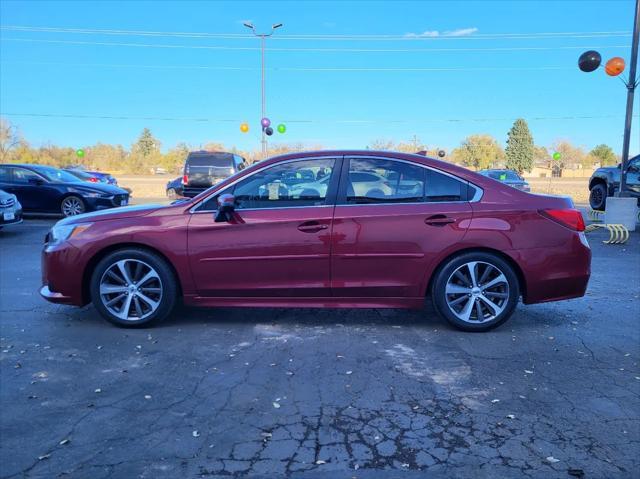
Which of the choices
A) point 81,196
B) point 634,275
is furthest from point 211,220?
point 81,196

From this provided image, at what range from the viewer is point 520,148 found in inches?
3051

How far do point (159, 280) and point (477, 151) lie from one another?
239ft

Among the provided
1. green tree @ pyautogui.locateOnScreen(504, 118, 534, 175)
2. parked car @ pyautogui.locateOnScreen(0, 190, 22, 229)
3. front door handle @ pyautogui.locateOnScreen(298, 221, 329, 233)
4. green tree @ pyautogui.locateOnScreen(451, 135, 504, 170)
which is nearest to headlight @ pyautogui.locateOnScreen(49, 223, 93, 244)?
front door handle @ pyautogui.locateOnScreen(298, 221, 329, 233)

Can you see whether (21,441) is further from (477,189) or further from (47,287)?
(477,189)

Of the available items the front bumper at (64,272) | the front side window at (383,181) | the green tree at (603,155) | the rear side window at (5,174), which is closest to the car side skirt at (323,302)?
the front side window at (383,181)

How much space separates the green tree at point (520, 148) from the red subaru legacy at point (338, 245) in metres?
77.7

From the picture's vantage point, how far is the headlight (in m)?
4.57

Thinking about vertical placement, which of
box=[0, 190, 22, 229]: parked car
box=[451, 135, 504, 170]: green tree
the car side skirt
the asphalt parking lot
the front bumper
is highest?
box=[451, 135, 504, 170]: green tree

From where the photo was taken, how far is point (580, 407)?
3105mm

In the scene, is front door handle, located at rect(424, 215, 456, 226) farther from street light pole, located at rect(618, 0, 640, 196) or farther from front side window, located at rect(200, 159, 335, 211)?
street light pole, located at rect(618, 0, 640, 196)

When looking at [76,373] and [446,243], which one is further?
[446,243]

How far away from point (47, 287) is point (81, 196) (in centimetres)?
939

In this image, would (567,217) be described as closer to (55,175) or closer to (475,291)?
(475,291)

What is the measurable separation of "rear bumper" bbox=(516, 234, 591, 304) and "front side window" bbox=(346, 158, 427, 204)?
43.2 inches
